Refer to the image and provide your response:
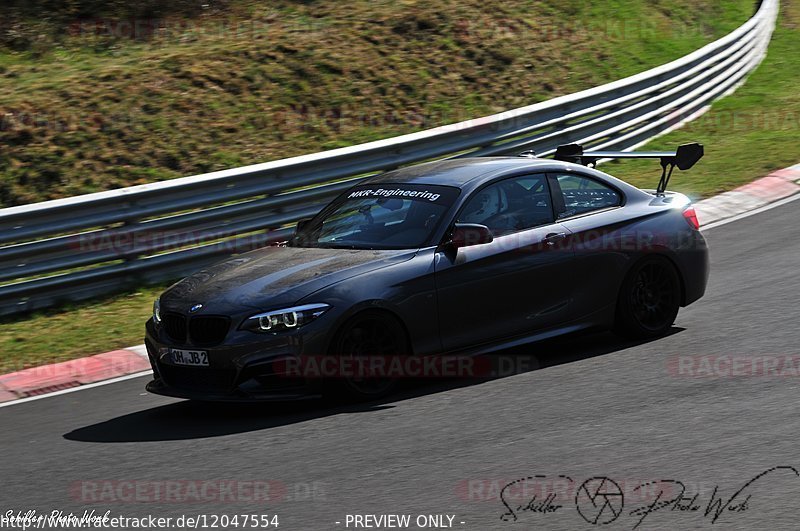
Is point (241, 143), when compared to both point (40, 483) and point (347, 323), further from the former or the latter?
point (40, 483)

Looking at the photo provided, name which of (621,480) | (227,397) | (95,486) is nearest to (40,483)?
(95,486)

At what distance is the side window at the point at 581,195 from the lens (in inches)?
340

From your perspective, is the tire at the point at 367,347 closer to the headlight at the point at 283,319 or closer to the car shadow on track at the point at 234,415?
the car shadow on track at the point at 234,415

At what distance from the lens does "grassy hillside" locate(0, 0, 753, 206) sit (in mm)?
14391

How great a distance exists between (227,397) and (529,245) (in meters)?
2.41

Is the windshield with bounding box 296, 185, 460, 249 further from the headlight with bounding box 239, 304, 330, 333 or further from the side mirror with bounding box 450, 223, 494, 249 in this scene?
the headlight with bounding box 239, 304, 330, 333

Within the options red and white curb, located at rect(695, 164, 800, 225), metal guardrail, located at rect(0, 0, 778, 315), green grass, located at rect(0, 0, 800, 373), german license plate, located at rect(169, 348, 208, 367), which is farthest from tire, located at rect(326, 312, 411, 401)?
red and white curb, located at rect(695, 164, 800, 225)

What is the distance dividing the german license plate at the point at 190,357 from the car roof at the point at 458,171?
214 centimetres

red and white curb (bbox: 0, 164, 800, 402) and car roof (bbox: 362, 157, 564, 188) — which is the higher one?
car roof (bbox: 362, 157, 564, 188)

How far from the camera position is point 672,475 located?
19.2 feet

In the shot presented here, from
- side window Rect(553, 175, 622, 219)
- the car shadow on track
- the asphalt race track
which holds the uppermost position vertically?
side window Rect(553, 175, 622, 219)

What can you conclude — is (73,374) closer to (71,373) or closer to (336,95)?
(71,373)

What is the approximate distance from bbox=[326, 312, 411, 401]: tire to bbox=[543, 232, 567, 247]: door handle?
4.56ft

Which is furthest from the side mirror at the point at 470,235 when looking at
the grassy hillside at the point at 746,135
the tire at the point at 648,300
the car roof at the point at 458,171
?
the grassy hillside at the point at 746,135
